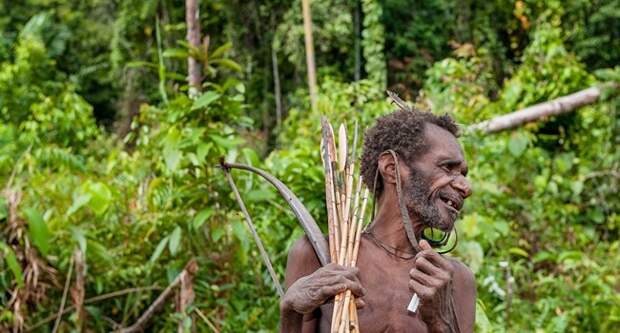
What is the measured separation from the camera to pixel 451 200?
8.59 ft

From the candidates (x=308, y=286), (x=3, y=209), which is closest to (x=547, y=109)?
(x=3, y=209)

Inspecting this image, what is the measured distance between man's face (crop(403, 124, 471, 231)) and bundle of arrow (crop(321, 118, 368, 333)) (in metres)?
0.13

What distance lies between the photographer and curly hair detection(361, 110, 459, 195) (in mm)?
2686

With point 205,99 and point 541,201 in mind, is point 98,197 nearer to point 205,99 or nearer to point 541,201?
point 205,99

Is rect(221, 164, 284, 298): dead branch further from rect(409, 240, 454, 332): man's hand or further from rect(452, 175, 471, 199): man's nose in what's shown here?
rect(452, 175, 471, 199): man's nose

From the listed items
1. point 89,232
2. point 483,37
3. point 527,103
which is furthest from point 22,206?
point 483,37

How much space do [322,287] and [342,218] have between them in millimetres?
288

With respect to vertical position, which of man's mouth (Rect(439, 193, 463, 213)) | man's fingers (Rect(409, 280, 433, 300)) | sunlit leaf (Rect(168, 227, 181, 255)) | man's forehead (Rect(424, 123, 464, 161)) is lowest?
sunlit leaf (Rect(168, 227, 181, 255))

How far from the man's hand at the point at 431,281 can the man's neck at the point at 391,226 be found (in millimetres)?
290

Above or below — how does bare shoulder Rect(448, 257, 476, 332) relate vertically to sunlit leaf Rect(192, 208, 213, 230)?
above

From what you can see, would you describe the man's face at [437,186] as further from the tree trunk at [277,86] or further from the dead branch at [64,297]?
the tree trunk at [277,86]

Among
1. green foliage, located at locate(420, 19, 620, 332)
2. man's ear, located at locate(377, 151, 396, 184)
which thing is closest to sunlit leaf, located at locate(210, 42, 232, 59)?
green foliage, located at locate(420, 19, 620, 332)

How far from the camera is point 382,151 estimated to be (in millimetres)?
2738

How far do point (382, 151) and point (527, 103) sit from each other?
6.54 meters
